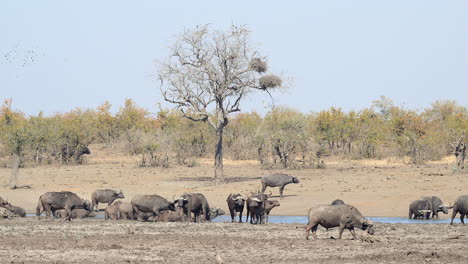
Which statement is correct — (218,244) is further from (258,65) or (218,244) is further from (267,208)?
(258,65)

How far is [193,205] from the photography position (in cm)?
2206

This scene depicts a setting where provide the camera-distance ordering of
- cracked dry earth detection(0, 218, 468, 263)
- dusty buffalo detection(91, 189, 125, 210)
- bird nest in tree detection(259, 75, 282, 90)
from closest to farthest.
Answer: cracked dry earth detection(0, 218, 468, 263)
dusty buffalo detection(91, 189, 125, 210)
bird nest in tree detection(259, 75, 282, 90)

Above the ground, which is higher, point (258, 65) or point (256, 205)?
point (258, 65)

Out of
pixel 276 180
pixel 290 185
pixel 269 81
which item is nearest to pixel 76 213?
pixel 276 180

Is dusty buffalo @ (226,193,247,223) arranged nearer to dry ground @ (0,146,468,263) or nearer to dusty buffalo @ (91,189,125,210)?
dry ground @ (0,146,468,263)

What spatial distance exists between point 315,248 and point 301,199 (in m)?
12.2

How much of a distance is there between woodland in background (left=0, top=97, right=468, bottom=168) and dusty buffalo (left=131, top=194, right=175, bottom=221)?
55.3 feet

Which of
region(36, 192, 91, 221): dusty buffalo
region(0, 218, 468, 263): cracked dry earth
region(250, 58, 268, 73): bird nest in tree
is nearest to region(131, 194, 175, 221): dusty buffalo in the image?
region(0, 218, 468, 263): cracked dry earth

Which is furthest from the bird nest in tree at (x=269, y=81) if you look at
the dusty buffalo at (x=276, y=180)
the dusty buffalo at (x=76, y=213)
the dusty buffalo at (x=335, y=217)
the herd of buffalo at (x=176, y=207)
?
the dusty buffalo at (x=335, y=217)

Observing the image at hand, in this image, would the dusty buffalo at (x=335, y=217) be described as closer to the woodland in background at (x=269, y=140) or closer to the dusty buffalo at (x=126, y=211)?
the dusty buffalo at (x=126, y=211)

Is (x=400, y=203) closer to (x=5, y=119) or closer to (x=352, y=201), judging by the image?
(x=352, y=201)

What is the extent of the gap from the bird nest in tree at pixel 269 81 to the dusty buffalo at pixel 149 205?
12607mm

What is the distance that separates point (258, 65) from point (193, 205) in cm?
1268

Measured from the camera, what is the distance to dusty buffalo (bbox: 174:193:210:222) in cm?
2186
